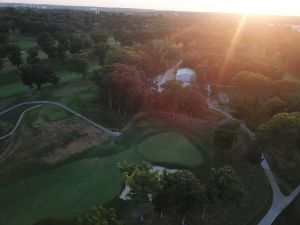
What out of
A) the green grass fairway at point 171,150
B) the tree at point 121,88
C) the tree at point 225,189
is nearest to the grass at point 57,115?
the tree at point 121,88

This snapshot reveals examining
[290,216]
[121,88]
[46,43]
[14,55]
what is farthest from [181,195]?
[46,43]

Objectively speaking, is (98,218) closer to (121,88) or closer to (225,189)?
(225,189)

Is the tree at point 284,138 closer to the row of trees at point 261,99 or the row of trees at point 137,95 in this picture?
the row of trees at point 261,99

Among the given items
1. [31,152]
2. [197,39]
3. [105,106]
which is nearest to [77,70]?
[105,106]

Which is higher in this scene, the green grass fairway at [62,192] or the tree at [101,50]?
the green grass fairway at [62,192]

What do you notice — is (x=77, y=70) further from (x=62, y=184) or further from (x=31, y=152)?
(x=62, y=184)

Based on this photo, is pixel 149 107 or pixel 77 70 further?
pixel 77 70

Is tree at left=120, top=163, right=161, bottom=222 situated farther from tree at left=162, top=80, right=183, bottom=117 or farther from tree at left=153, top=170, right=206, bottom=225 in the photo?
tree at left=162, top=80, right=183, bottom=117
